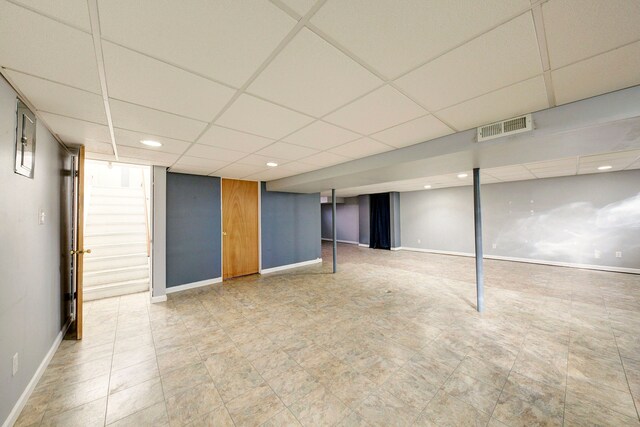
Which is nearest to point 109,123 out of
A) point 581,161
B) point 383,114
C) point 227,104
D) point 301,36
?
point 227,104

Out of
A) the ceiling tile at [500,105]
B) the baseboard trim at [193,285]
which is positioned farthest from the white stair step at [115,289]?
the ceiling tile at [500,105]

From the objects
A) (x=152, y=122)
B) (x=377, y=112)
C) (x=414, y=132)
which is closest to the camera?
(x=377, y=112)

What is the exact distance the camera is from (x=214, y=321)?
3246 mm

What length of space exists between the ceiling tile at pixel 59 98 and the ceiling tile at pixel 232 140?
0.85 metres

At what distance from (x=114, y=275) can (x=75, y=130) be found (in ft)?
10.7

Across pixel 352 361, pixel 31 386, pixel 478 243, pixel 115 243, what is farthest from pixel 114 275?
pixel 478 243

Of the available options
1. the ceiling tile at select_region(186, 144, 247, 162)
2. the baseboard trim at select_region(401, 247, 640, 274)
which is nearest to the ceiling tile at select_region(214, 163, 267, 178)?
the ceiling tile at select_region(186, 144, 247, 162)

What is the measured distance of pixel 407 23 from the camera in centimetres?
110

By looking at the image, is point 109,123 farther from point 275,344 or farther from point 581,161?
point 581,161

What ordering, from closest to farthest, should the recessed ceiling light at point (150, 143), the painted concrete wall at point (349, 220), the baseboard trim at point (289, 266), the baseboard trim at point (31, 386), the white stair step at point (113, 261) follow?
the baseboard trim at point (31, 386), the recessed ceiling light at point (150, 143), the white stair step at point (113, 261), the baseboard trim at point (289, 266), the painted concrete wall at point (349, 220)

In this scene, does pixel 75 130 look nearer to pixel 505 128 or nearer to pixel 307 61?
pixel 307 61

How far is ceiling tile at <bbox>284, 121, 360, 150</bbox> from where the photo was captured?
7.73ft

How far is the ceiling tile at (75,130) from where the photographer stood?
2.11 m

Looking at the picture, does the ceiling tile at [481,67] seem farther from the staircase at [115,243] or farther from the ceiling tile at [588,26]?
the staircase at [115,243]
